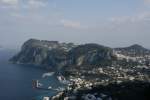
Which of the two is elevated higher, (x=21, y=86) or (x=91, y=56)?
(x=91, y=56)

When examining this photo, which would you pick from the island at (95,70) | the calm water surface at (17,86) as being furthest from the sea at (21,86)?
the island at (95,70)

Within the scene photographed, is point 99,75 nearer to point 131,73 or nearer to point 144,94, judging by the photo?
point 131,73

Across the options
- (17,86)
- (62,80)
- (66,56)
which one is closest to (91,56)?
(66,56)

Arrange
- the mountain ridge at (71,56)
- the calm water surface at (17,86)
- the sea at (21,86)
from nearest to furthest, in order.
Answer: the sea at (21,86)
the calm water surface at (17,86)
the mountain ridge at (71,56)

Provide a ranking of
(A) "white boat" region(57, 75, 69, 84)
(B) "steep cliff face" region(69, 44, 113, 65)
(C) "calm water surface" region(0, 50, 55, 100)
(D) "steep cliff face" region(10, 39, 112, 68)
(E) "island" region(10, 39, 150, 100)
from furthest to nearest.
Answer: (D) "steep cliff face" region(10, 39, 112, 68) < (B) "steep cliff face" region(69, 44, 113, 65) < (A) "white boat" region(57, 75, 69, 84) < (C) "calm water surface" region(0, 50, 55, 100) < (E) "island" region(10, 39, 150, 100)

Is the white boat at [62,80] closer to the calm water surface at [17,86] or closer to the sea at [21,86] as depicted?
the sea at [21,86]

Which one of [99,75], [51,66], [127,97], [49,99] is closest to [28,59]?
[51,66]

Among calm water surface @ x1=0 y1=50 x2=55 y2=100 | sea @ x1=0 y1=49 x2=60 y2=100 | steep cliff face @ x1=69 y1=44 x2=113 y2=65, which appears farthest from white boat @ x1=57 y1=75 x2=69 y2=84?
steep cliff face @ x1=69 y1=44 x2=113 y2=65

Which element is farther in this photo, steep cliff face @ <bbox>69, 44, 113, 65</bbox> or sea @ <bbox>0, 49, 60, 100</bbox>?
steep cliff face @ <bbox>69, 44, 113, 65</bbox>

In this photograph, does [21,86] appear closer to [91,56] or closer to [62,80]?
[62,80]

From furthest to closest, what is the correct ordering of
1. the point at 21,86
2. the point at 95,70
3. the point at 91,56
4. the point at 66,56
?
1. the point at 66,56
2. the point at 91,56
3. the point at 95,70
4. the point at 21,86

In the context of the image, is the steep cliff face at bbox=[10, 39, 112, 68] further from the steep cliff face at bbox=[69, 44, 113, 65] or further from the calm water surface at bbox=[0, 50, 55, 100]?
the calm water surface at bbox=[0, 50, 55, 100]
